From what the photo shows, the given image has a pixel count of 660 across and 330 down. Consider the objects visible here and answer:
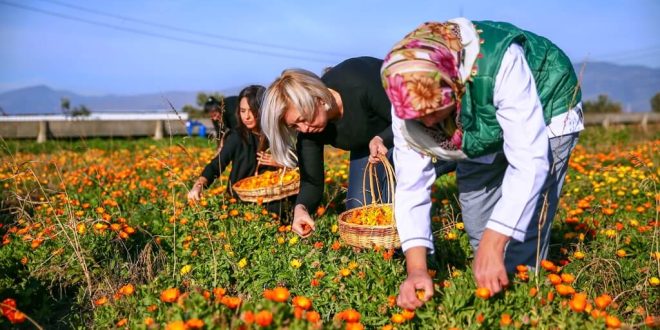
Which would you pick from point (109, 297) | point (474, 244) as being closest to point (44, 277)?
point (109, 297)

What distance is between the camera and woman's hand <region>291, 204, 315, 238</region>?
3.30 m

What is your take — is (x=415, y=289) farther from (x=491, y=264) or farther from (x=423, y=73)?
(x=423, y=73)

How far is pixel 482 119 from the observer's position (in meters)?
2.14

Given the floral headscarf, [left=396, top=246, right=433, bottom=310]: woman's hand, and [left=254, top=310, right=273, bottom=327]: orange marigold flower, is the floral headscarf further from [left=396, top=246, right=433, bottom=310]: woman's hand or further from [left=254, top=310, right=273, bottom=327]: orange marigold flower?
[left=254, top=310, right=273, bottom=327]: orange marigold flower

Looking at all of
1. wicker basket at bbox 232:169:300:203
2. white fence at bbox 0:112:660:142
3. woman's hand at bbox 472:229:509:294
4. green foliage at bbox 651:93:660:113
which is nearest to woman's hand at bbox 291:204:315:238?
wicker basket at bbox 232:169:300:203

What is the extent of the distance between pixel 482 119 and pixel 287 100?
1.26 m

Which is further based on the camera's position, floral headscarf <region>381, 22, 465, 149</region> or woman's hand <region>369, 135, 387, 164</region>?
woman's hand <region>369, 135, 387, 164</region>

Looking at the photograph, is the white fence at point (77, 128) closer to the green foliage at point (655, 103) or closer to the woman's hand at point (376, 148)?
the woman's hand at point (376, 148)

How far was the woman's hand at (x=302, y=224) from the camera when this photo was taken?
330 centimetres

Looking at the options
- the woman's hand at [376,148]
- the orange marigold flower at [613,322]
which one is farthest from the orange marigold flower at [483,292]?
the woman's hand at [376,148]

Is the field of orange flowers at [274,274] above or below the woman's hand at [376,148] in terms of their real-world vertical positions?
below

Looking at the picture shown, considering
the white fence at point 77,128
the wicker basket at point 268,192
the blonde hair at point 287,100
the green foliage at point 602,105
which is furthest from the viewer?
the green foliage at point 602,105

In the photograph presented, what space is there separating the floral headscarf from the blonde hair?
3.85 ft

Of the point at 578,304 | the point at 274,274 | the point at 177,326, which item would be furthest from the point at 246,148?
the point at 578,304
